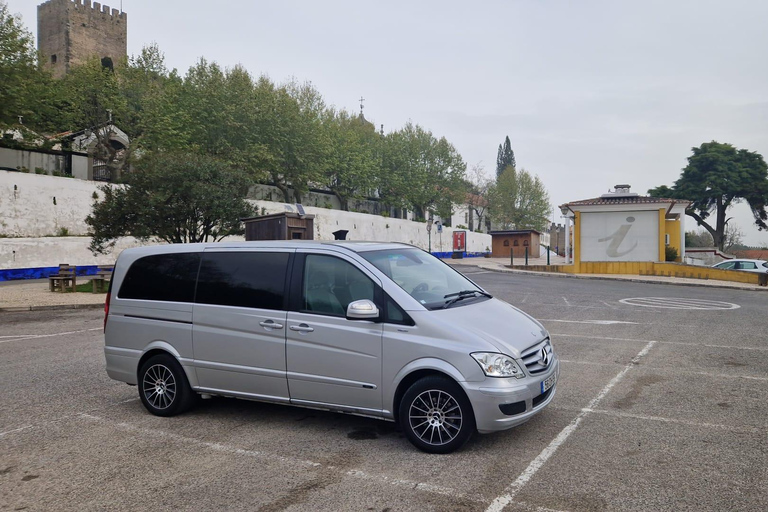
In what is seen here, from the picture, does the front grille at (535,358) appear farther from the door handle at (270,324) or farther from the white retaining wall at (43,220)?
the white retaining wall at (43,220)

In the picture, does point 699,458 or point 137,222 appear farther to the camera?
point 137,222

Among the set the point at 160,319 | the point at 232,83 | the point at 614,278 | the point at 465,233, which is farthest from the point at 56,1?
the point at 160,319

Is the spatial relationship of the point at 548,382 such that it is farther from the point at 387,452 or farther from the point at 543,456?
the point at 387,452

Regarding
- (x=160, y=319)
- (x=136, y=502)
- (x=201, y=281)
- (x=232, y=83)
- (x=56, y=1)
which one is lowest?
(x=136, y=502)

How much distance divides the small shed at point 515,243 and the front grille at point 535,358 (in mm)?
55468

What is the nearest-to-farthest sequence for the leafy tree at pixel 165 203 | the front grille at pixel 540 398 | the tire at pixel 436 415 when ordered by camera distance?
the tire at pixel 436 415 → the front grille at pixel 540 398 → the leafy tree at pixel 165 203

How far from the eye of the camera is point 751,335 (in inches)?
431

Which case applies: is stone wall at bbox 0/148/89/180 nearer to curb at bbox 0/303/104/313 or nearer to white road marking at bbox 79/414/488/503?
curb at bbox 0/303/104/313

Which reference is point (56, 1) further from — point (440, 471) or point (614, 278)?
point (440, 471)

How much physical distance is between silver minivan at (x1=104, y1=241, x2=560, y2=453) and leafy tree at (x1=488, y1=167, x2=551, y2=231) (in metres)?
79.2

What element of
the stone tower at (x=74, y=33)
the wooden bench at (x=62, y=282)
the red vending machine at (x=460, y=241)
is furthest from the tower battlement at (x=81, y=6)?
the wooden bench at (x=62, y=282)

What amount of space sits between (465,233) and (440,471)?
6424cm

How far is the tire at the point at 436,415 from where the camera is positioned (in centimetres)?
483

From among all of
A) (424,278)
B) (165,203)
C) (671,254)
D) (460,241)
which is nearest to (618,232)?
(671,254)
